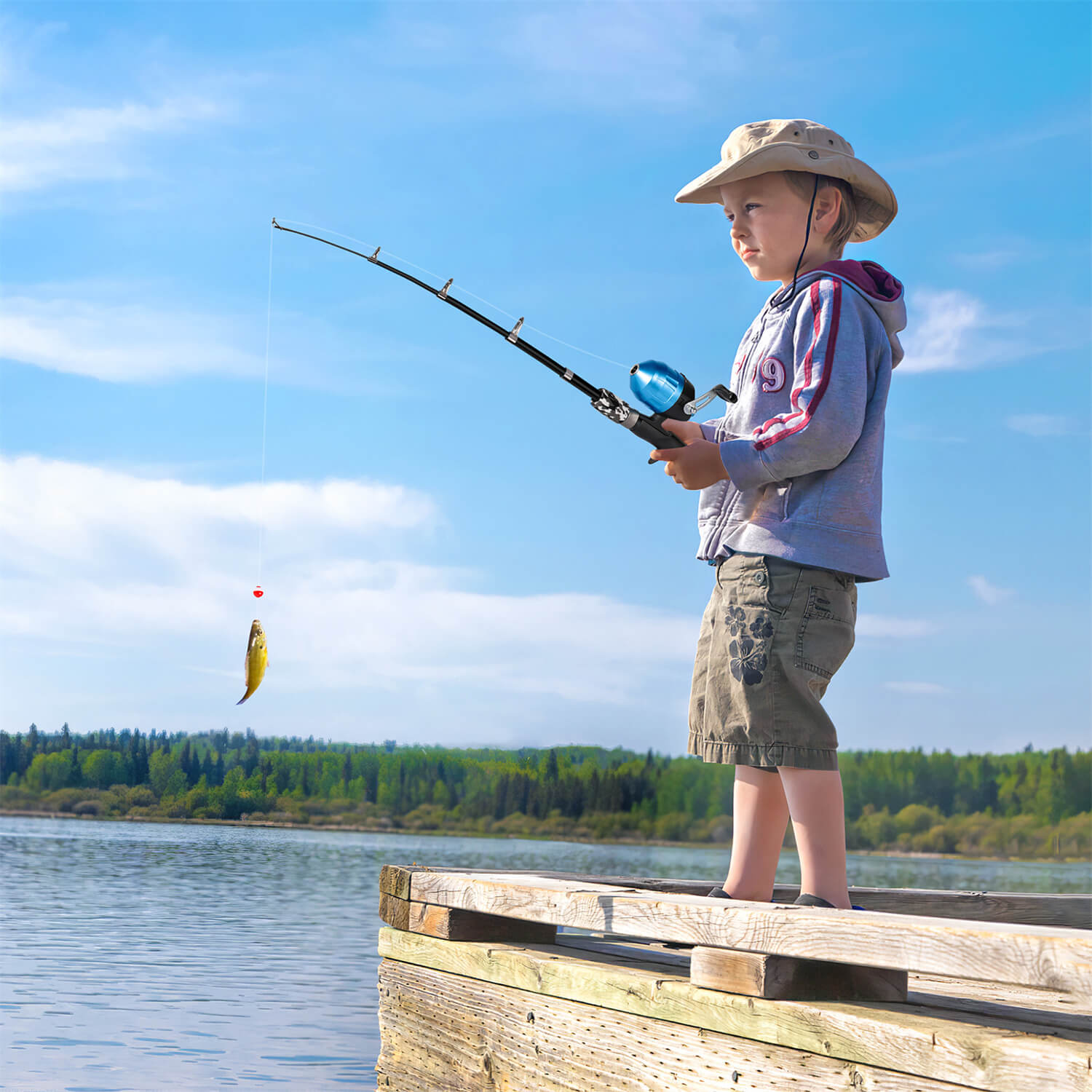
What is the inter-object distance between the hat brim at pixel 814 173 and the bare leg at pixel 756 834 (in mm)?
1404

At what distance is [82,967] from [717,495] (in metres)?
12.9

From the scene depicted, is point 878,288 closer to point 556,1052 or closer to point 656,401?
point 656,401

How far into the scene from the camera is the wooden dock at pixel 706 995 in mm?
1787

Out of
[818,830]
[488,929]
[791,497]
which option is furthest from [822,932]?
[488,929]

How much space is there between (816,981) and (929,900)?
2.02m

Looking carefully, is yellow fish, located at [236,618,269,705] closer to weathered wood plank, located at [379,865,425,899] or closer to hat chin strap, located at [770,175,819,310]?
weathered wood plank, located at [379,865,425,899]

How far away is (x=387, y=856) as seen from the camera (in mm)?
40656

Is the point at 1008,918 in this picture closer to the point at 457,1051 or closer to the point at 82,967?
the point at 457,1051

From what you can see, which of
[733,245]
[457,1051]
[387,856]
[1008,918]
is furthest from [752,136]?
[387,856]

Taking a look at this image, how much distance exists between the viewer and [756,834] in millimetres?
2766

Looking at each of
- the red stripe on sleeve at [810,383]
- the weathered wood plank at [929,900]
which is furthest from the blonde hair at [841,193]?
the weathered wood plank at [929,900]

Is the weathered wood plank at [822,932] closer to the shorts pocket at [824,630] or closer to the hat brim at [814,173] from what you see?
the shorts pocket at [824,630]

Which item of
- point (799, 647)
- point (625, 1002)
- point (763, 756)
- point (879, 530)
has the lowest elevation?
point (625, 1002)

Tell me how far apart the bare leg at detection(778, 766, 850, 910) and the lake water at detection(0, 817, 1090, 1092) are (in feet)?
21.8
